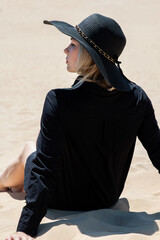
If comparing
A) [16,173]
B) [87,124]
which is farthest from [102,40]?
[16,173]

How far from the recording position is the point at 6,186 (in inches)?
126

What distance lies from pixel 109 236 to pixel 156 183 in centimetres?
145

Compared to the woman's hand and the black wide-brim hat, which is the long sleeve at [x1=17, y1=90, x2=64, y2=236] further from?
the black wide-brim hat

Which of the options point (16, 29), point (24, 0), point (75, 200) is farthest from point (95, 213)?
point (24, 0)

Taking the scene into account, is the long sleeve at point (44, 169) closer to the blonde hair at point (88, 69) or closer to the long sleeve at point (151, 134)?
the blonde hair at point (88, 69)

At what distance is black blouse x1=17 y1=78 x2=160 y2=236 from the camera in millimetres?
2205

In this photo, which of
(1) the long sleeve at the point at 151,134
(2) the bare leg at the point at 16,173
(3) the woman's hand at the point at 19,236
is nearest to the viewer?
(3) the woman's hand at the point at 19,236

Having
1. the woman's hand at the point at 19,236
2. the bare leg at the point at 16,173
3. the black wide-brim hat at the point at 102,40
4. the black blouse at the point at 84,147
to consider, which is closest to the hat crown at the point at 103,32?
the black wide-brim hat at the point at 102,40

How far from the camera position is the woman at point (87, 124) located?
2.19 metres

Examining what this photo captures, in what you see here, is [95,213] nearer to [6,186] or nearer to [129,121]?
[129,121]

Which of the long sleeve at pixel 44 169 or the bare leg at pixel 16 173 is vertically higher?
the long sleeve at pixel 44 169

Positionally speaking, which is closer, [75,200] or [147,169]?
[75,200]

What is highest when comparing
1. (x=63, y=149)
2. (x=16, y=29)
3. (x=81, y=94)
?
(x=81, y=94)

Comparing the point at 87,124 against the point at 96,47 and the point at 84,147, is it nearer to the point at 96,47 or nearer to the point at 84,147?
the point at 84,147
